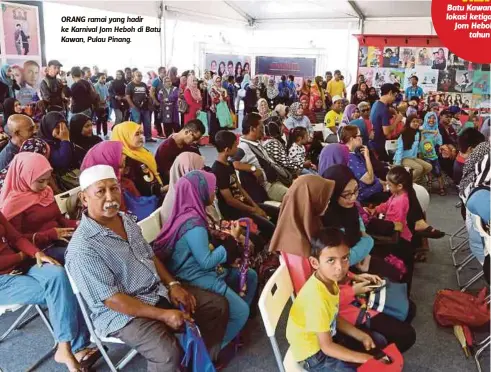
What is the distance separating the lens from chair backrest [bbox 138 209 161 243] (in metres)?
2.56

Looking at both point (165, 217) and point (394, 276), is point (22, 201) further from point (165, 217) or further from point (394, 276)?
point (394, 276)

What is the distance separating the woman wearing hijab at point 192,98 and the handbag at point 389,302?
22.2ft

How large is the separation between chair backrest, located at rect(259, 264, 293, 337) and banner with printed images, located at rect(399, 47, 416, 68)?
30.2 feet

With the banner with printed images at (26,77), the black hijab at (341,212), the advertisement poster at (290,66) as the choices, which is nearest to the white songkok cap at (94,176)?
the black hijab at (341,212)

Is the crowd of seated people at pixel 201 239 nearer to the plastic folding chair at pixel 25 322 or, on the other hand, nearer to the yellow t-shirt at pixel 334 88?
the plastic folding chair at pixel 25 322

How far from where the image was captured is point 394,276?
9.18 ft

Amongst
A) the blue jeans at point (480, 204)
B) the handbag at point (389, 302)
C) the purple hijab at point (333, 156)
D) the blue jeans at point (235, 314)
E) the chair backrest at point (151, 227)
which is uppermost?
Result: the purple hijab at point (333, 156)

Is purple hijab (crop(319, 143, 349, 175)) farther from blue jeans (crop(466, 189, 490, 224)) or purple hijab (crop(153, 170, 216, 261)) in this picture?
purple hijab (crop(153, 170, 216, 261))

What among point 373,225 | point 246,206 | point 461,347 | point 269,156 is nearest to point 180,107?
point 269,156

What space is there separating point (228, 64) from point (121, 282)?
12.0 m

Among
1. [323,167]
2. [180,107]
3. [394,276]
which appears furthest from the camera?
[180,107]

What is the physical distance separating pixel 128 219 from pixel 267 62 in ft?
41.6

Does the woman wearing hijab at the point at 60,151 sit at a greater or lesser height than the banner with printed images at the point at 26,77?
lesser

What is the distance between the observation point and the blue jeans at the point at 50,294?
225 cm
